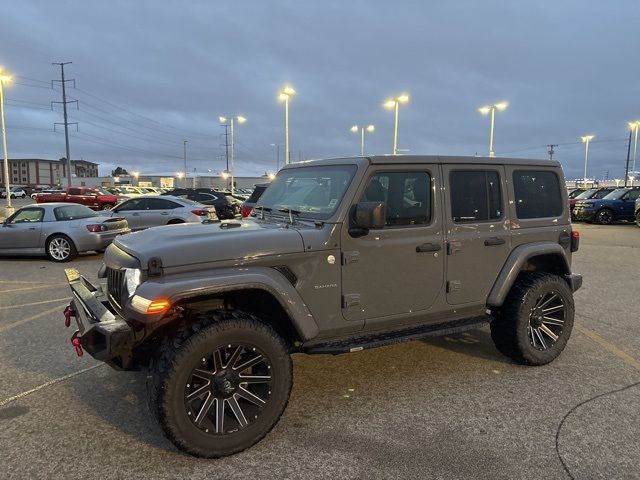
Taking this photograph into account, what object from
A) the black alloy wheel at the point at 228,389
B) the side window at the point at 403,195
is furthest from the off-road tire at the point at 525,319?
the black alloy wheel at the point at 228,389

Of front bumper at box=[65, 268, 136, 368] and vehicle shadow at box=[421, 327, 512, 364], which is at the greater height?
front bumper at box=[65, 268, 136, 368]

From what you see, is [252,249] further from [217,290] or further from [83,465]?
[83,465]

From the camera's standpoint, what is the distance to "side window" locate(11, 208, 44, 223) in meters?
11.0

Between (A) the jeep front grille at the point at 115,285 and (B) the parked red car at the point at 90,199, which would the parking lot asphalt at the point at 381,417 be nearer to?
(A) the jeep front grille at the point at 115,285

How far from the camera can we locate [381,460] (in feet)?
10.0

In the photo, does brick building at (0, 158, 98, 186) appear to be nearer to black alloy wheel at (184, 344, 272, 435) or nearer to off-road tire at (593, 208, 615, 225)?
off-road tire at (593, 208, 615, 225)

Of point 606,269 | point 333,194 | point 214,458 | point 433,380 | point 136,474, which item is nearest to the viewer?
point 136,474

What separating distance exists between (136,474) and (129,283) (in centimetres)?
119

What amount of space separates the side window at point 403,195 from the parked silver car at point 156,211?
430 inches

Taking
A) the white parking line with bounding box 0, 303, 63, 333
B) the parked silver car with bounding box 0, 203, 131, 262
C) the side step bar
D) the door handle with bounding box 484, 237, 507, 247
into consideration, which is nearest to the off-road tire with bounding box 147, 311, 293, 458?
the side step bar

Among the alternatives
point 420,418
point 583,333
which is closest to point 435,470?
point 420,418

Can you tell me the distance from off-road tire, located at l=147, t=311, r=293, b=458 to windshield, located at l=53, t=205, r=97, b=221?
364 inches

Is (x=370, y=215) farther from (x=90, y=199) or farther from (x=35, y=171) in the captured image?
(x=35, y=171)

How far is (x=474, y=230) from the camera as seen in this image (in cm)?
420
